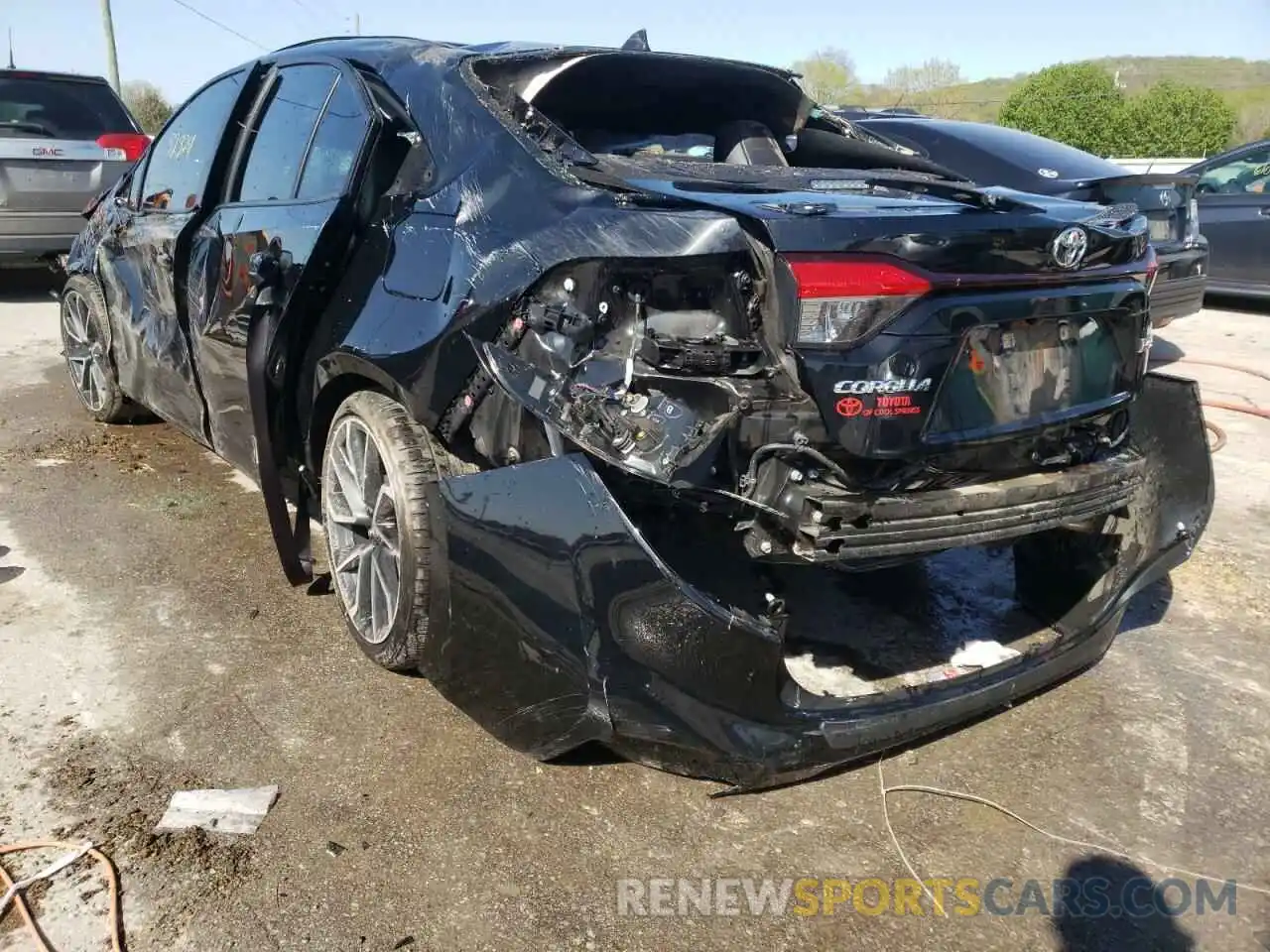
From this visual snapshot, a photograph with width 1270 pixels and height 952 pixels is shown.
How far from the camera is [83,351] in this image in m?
5.36

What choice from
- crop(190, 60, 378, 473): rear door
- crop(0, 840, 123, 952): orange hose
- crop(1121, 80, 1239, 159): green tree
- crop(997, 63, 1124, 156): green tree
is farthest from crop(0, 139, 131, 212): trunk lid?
crop(1121, 80, 1239, 159): green tree

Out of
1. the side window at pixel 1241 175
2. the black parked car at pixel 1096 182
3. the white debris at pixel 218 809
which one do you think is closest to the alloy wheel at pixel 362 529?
the white debris at pixel 218 809

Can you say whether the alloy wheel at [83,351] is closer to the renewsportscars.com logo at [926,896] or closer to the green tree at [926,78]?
the renewsportscars.com logo at [926,896]

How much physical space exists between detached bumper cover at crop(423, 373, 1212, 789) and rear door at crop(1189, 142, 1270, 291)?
7.93 m

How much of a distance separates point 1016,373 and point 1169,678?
131 cm

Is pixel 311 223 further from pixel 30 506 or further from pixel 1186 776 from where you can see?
pixel 1186 776

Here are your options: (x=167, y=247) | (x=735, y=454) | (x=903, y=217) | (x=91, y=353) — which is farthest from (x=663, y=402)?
(x=91, y=353)

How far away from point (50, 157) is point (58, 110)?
0.59 m

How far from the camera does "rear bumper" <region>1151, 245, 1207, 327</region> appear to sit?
21.3 ft

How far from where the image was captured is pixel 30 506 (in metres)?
4.36

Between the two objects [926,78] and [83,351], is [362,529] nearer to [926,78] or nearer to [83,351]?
[83,351]

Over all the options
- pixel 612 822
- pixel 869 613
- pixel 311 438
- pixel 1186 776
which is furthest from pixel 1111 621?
pixel 311 438

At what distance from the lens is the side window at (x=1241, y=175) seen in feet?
28.7

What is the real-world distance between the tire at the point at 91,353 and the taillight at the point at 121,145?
12.6ft
